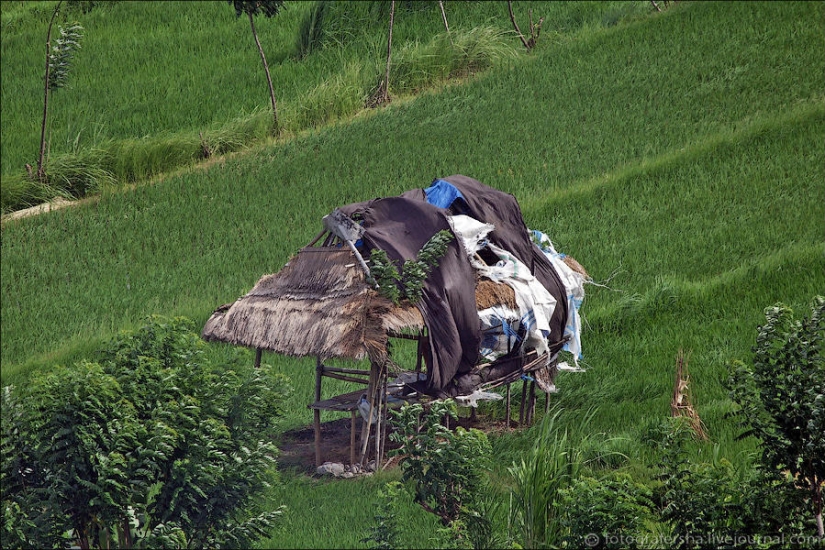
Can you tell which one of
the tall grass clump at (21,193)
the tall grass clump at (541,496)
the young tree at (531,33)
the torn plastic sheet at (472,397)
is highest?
the young tree at (531,33)

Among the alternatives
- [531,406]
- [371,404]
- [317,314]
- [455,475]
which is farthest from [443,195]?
[455,475]

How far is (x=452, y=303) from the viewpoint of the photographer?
9.44m

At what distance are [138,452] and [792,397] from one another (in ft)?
12.0

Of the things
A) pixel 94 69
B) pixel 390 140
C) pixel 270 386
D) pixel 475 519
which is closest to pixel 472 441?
pixel 475 519

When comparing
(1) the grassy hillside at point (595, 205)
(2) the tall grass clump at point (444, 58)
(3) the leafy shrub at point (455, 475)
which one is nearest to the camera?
(3) the leafy shrub at point (455, 475)

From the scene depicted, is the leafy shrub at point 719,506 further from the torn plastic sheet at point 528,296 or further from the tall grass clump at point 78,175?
the tall grass clump at point 78,175

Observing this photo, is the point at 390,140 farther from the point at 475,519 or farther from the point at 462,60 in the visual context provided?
the point at 475,519

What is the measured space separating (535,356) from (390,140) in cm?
A: 875

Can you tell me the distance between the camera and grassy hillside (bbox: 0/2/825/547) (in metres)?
11.8

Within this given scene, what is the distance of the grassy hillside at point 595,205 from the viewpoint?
11781 mm

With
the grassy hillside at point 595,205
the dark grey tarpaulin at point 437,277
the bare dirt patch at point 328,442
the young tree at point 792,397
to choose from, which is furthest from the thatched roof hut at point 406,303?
the young tree at point 792,397

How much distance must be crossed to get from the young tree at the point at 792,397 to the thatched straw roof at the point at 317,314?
3.22m

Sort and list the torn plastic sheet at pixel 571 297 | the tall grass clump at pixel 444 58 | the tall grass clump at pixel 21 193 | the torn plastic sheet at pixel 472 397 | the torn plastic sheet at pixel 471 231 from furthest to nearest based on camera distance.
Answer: the tall grass clump at pixel 444 58 → the tall grass clump at pixel 21 193 → the torn plastic sheet at pixel 571 297 → the torn plastic sheet at pixel 471 231 → the torn plastic sheet at pixel 472 397

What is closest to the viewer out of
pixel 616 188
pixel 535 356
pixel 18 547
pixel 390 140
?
pixel 18 547
